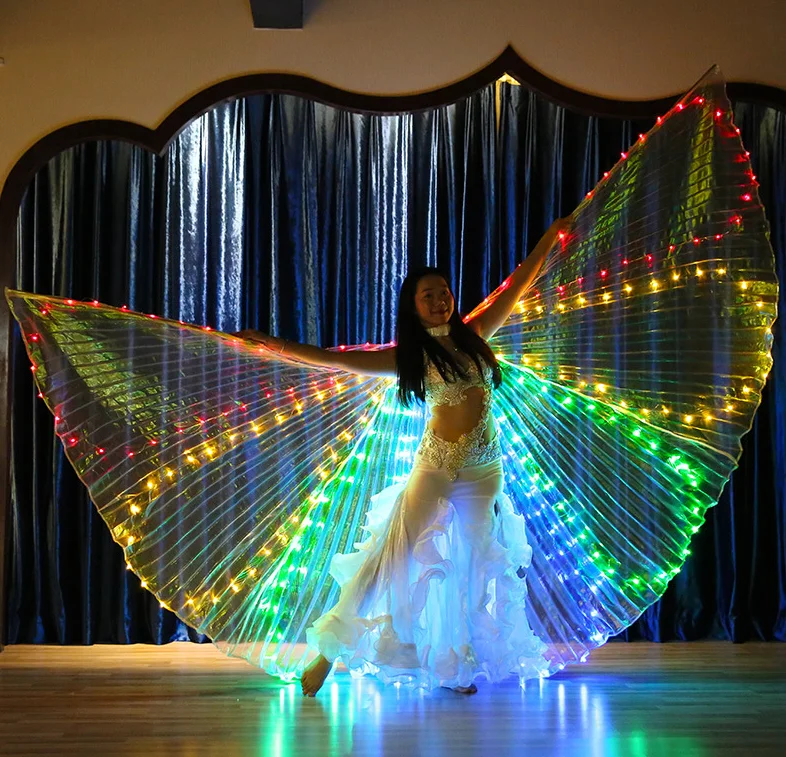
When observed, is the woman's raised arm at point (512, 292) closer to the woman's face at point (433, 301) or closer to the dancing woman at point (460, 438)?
the dancing woman at point (460, 438)

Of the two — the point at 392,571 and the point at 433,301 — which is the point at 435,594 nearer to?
the point at 392,571

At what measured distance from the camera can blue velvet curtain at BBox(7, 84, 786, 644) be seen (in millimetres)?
4555

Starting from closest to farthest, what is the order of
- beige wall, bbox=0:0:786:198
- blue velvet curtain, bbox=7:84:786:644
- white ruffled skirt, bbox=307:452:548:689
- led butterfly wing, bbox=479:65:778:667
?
white ruffled skirt, bbox=307:452:548:689 < led butterfly wing, bbox=479:65:778:667 < beige wall, bbox=0:0:786:198 < blue velvet curtain, bbox=7:84:786:644

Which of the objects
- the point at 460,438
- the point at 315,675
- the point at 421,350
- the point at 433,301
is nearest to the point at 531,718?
the point at 315,675

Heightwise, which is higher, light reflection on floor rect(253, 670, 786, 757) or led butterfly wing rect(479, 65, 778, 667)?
led butterfly wing rect(479, 65, 778, 667)

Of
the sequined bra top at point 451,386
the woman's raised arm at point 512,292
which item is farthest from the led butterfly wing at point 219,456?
the woman's raised arm at point 512,292

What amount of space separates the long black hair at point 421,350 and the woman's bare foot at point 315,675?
926 mm

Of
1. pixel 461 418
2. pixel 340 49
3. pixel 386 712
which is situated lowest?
pixel 386 712

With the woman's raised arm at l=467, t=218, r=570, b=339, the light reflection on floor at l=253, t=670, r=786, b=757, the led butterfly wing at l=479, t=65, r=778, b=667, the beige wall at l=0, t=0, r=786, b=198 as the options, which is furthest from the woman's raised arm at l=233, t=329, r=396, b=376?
the beige wall at l=0, t=0, r=786, b=198

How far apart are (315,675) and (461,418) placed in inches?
39.0

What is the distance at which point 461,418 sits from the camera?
138 inches

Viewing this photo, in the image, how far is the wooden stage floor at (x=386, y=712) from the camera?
2738 millimetres

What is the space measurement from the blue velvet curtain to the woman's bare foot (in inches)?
53.2

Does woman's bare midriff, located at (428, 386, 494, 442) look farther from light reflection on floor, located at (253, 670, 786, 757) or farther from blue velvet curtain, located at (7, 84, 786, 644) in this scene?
blue velvet curtain, located at (7, 84, 786, 644)
